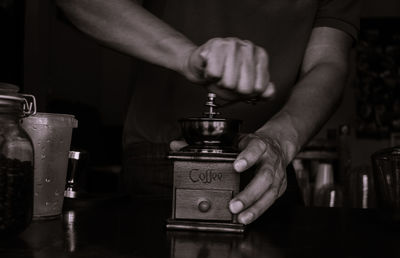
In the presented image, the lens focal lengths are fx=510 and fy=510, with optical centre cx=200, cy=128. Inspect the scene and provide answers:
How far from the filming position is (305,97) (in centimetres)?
154

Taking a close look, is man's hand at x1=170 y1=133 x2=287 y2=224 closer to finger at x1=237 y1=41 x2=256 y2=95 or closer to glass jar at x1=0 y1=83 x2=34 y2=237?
finger at x1=237 y1=41 x2=256 y2=95

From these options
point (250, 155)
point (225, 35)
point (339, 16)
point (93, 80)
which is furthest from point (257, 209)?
point (93, 80)

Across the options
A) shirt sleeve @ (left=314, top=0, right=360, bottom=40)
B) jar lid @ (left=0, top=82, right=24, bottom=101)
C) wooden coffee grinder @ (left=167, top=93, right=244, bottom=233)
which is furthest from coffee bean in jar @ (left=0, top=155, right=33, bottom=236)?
shirt sleeve @ (left=314, top=0, right=360, bottom=40)

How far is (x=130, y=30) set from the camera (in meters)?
1.25

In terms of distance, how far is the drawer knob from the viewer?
3.47ft

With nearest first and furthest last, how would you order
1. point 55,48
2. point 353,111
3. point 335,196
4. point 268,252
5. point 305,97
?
point 268,252
point 305,97
point 335,196
point 55,48
point 353,111

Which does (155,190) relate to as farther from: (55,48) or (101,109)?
(101,109)

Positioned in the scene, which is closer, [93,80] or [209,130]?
[209,130]

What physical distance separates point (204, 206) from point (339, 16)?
0.94 meters

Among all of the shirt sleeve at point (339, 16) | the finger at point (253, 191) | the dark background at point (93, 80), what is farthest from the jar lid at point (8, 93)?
the dark background at point (93, 80)

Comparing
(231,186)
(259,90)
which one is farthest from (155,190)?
(259,90)

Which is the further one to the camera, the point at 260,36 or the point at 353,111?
the point at 353,111

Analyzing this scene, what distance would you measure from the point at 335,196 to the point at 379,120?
416cm

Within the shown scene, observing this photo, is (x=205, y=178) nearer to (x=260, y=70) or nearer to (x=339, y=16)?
(x=260, y=70)
